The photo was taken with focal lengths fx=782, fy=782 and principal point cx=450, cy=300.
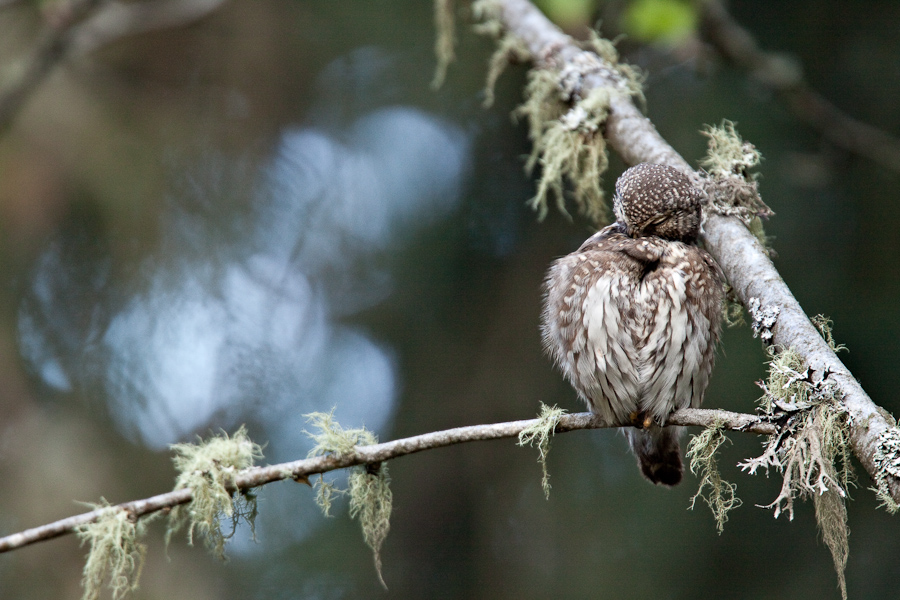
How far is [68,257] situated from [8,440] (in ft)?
3.54

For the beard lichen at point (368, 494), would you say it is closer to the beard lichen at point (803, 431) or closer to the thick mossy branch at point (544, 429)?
the thick mossy branch at point (544, 429)

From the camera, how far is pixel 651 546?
386 cm

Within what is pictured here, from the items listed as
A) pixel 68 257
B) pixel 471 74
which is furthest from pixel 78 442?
pixel 471 74

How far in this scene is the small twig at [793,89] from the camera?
356cm

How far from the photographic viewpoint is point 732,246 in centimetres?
224

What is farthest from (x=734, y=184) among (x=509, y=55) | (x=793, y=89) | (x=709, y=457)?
(x=793, y=89)

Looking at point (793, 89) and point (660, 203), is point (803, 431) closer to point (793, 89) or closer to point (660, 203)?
point (660, 203)

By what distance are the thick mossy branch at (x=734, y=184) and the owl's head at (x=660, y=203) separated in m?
0.09

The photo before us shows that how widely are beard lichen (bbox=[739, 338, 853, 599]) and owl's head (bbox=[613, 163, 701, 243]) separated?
62 cm

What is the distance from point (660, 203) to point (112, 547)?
1.84m

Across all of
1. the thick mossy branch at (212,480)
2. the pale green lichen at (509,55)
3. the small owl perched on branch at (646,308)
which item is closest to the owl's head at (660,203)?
the small owl perched on branch at (646,308)

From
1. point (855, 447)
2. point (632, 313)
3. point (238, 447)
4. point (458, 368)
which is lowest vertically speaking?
point (855, 447)

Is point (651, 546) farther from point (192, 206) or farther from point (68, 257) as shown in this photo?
point (68, 257)

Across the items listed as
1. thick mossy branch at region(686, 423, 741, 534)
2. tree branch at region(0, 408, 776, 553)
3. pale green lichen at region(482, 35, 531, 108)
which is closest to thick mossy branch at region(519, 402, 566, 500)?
tree branch at region(0, 408, 776, 553)
